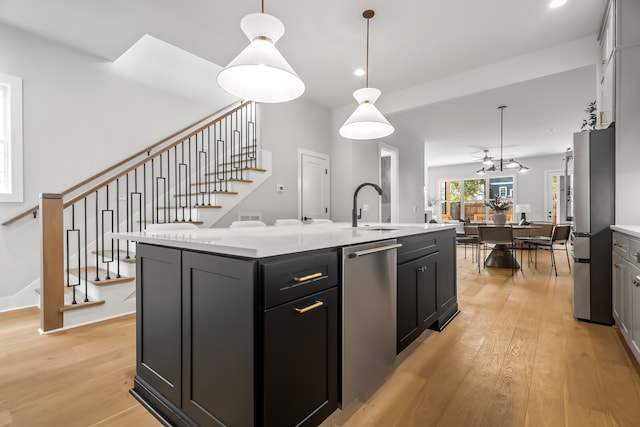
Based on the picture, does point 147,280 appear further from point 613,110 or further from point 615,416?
point 613,110

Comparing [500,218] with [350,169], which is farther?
[500,218]

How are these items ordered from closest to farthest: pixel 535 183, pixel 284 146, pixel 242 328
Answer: pixel 242 328 → pixel 284 146 → pixel 535 183

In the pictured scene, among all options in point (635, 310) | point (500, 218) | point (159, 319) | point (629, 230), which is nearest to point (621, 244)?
point (629, 230)

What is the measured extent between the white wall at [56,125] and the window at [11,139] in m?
0.07

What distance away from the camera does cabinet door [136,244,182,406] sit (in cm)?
144

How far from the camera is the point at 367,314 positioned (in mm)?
1626

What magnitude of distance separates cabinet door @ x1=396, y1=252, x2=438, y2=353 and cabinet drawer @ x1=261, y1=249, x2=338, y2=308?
29.9 inches

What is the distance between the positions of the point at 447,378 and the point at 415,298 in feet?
1.72

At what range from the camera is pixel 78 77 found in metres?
3.83

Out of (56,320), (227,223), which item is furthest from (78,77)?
(56,320)

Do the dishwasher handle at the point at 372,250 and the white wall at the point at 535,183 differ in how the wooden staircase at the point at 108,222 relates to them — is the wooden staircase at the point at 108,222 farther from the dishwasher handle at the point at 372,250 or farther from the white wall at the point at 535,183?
the white wall at the point at 535,183

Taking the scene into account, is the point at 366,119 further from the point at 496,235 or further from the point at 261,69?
the point at 496,235

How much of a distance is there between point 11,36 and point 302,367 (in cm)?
474

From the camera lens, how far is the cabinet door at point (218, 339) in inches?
43.6
